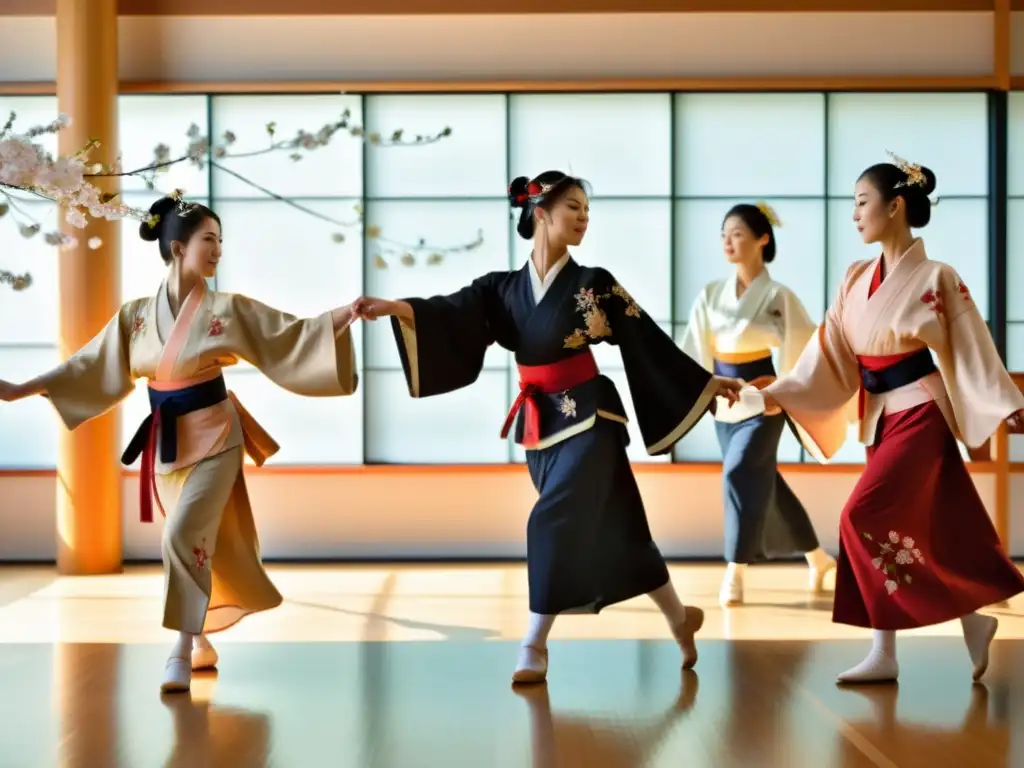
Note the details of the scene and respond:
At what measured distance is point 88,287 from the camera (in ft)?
19.5

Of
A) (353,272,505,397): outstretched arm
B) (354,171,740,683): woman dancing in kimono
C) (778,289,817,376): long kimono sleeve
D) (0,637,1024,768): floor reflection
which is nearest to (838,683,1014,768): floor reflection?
(0,637,1024,768): floor reflection

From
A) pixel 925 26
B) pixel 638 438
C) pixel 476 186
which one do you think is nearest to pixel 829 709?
pixel 638 438

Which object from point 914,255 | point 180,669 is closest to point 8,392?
point 180,669

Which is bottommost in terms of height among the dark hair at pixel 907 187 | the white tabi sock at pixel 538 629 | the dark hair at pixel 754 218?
the white tabi sock at pixel 538 629

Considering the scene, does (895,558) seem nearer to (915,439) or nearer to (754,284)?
(915,439)

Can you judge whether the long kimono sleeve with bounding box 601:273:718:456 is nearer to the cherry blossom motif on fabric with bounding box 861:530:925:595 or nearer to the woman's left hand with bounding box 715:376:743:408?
the woman's left hand with bounding box 715:376:743:408

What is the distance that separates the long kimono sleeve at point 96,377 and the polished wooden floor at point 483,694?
0.82m

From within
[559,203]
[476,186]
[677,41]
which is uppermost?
→ [677,41]

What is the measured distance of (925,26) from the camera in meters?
6.47

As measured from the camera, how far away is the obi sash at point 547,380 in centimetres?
363

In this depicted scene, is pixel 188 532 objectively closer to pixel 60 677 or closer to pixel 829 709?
pixel 60 677

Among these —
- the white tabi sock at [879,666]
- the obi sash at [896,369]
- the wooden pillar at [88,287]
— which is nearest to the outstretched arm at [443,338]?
the obi sash at [896,369]

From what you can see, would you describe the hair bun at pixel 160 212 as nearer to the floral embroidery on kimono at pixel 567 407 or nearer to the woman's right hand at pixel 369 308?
the woman's right hand at pixel 369 308

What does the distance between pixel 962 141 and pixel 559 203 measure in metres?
3.68
